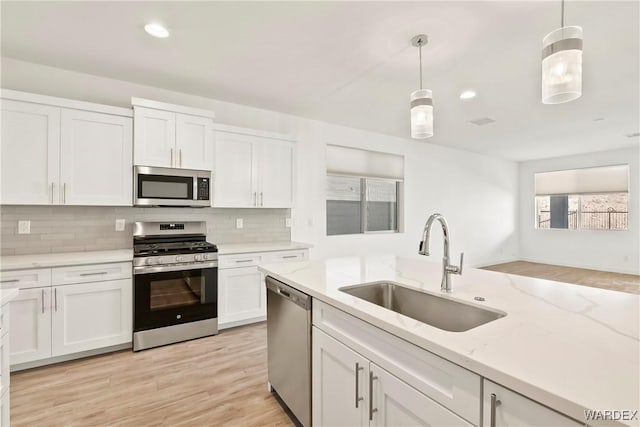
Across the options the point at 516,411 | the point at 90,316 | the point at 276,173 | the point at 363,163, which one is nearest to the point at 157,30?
the point at 276,173

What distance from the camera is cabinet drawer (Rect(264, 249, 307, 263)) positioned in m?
3.55

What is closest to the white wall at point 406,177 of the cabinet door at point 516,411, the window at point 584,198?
the window at point 584,198

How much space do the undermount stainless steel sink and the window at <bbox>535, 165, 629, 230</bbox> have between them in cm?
769

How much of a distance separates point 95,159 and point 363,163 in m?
3.72

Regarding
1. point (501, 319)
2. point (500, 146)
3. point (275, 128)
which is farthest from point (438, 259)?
point (501, 319)

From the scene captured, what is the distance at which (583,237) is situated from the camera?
7.04 m

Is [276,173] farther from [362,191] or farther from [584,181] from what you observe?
[584,181]

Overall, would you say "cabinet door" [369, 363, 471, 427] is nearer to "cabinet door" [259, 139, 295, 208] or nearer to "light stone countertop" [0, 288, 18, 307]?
"light stone countertop" [0, 288, 18, 307]

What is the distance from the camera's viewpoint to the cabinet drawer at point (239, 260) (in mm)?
3283

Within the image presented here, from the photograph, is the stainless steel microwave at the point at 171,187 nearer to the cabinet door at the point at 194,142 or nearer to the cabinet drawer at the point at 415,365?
the cabinet door at the point at 194,142

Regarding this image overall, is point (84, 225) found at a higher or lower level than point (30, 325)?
higher

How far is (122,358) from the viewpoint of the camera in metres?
2.72

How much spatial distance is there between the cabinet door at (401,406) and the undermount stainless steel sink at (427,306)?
46 cm

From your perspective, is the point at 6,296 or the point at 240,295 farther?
the point at 240,295
